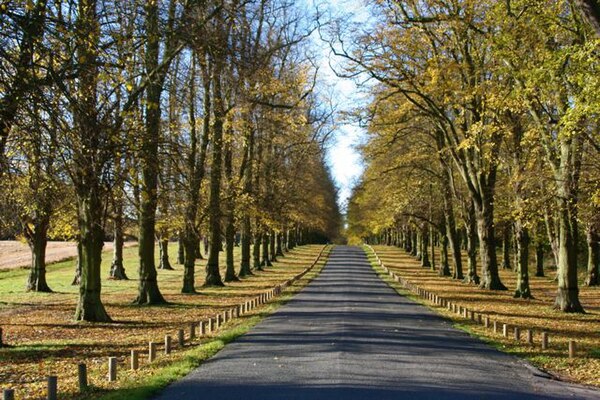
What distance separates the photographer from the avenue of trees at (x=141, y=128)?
911 centimetres

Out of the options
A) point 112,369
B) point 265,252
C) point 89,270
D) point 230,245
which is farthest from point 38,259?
point 265,252

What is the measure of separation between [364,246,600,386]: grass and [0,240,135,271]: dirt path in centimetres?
2881

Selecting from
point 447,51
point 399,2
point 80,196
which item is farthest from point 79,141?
point 447,51

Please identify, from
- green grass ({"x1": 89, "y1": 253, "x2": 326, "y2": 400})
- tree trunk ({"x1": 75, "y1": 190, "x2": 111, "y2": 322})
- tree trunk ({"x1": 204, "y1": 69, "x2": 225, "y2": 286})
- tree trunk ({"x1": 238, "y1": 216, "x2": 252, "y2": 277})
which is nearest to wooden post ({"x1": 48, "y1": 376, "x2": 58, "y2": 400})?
green grass ({"x1": 89, "y1": 253, "x2": 326, "y2": 400})

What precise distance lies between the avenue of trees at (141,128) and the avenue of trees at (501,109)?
15.7 ft

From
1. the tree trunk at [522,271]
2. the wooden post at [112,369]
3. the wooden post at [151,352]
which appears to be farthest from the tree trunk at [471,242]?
the wooden post at [112,369]

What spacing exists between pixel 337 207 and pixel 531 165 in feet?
246

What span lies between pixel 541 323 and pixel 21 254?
157ft

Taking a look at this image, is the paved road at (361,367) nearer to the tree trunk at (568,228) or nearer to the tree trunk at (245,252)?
the tree trunk at (568,228)

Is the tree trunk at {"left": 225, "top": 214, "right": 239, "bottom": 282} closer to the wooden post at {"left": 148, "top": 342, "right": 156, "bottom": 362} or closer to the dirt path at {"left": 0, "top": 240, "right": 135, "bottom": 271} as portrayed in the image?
the dirt path at {"left": 0, "top": 240, "right": 135, "bottom": 271}

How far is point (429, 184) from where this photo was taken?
142ft

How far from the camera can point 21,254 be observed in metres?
56.6

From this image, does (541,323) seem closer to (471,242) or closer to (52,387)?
(52,387)

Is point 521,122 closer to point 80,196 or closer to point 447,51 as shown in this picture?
point 447,51
